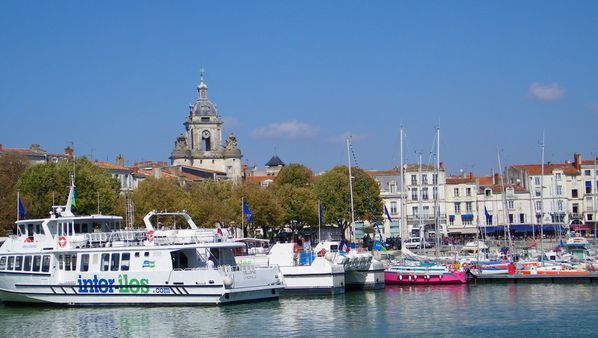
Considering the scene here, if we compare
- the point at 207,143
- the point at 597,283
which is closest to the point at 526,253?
the point at 597,283

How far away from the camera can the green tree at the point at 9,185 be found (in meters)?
71.6

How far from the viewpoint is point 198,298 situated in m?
47.2

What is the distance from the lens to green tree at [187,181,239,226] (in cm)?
8469

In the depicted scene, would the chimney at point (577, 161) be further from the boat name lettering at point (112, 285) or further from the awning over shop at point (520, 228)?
the boat name lettering at point (112, 285)

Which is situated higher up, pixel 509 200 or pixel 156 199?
pixel 509 200

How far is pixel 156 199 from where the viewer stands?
79250 mm

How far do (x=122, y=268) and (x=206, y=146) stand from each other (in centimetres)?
8469

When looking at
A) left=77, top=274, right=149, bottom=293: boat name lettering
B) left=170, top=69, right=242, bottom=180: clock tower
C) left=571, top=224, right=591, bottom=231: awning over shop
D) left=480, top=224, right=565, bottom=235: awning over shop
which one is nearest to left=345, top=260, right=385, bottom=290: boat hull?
left=77, top=274, right=149, bottom=293: boat name lettering

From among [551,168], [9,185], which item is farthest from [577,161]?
[9,185]

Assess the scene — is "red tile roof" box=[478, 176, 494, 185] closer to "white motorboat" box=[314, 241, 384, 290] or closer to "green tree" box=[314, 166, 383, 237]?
"green tree" box=[314, 166, 383, 237]

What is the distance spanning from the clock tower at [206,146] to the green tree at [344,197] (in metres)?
28.6

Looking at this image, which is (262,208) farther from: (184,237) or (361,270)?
(184,237)

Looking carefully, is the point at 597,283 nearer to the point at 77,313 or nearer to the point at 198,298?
the point at 198,298

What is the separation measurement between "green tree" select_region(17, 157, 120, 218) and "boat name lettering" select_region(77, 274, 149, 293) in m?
24.5
